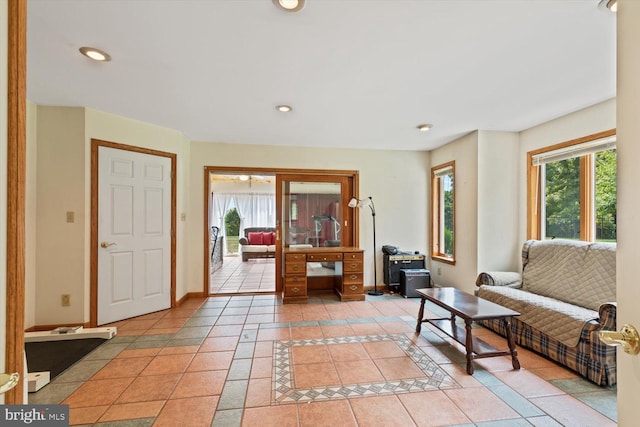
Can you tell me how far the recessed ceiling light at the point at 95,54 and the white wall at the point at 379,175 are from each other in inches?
88.2

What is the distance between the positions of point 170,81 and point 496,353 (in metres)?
3.52

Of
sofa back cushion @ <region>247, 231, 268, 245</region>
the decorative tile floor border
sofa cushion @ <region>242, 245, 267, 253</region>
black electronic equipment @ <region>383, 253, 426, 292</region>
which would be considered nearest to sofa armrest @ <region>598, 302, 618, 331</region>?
the decorative tile floor border

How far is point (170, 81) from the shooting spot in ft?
7.80

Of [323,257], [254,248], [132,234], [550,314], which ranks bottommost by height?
[254,248]

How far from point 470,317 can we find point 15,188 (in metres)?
2.54

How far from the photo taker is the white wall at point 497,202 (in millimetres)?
3666

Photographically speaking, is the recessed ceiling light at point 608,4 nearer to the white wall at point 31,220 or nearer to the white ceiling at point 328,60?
the white ceiling at point 328,60

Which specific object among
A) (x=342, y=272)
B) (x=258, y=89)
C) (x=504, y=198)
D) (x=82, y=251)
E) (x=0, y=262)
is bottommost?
(x=342, y=272)

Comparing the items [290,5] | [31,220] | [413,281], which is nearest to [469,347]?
[413,281]

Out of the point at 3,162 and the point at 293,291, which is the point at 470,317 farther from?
the point at 3,162

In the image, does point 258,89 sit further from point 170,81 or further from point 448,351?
point 448,351

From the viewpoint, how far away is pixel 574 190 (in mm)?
3098

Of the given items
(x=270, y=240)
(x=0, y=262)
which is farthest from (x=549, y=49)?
(x=270, y=240)

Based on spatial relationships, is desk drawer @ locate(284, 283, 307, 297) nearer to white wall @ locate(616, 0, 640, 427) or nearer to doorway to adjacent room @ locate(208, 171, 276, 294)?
doorway to adjacent room @ locate(208, 171, 276, 294)
